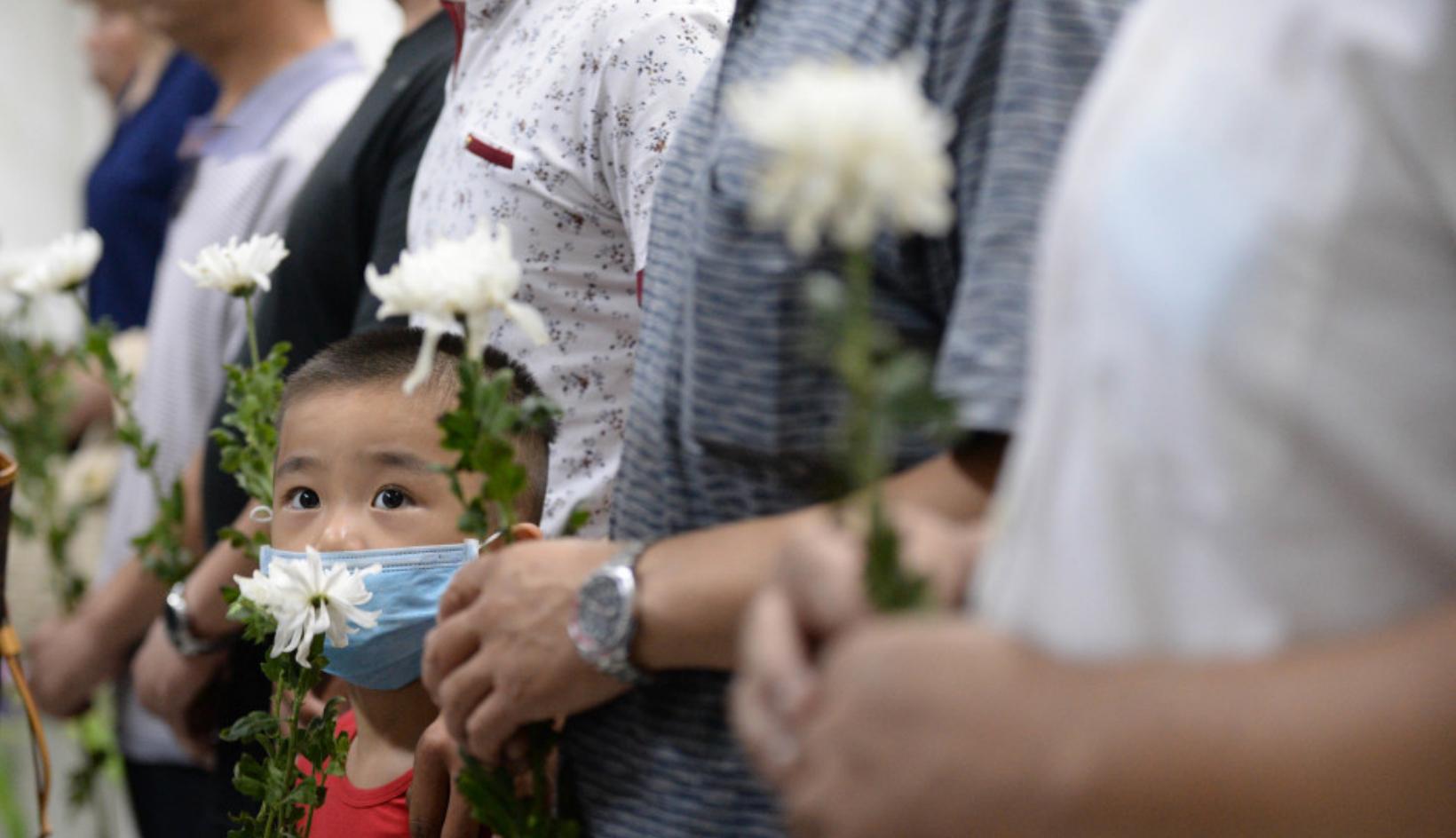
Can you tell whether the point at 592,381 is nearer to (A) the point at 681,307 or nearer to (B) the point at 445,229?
(B) the point at 445,229

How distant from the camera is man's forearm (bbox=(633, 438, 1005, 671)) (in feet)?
2.85

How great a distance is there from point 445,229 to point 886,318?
77cm

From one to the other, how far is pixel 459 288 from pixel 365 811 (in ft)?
2.53

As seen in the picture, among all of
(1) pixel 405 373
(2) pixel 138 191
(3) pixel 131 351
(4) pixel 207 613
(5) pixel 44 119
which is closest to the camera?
(1) pixel 405 373

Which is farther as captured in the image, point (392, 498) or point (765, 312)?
point (392, 498)

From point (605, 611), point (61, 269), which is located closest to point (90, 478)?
point (61, 269)

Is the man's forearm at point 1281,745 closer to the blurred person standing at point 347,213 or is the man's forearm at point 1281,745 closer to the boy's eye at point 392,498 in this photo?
the boy's eye at point 392,498

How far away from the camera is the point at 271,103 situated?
8.70 ft

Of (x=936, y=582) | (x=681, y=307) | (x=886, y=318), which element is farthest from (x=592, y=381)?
(x=936, y=582)

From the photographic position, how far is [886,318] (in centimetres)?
93

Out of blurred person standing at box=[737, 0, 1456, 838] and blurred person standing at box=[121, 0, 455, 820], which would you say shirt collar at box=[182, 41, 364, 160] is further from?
blurred person standing at box=[737, 0, 1456, 838]

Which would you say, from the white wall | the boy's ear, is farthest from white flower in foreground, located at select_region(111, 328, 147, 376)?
the white wall

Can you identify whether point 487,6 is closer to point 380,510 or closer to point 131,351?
point 380,510

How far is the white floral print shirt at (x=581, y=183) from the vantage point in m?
1.48
